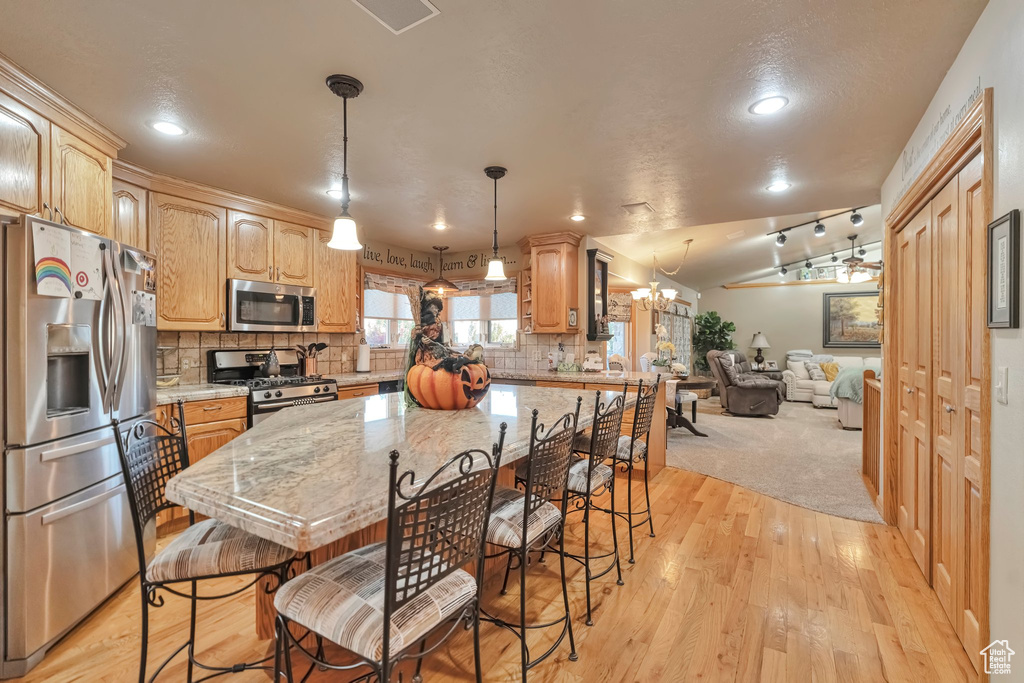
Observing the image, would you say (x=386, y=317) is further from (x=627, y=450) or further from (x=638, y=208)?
(x=627, y=450)

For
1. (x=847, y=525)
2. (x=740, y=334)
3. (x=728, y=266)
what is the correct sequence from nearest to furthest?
(x=847, y=525) → (x=728, y=266) → (x=740, y=334)

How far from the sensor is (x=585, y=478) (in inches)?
83.0

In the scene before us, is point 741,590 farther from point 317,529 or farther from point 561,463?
point 317,529

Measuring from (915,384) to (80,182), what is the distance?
14.6ft

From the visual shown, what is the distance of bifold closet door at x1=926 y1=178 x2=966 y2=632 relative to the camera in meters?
1.86

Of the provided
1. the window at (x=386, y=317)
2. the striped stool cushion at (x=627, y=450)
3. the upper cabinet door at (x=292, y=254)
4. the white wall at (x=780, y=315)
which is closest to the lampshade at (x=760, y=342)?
the white wall at (x=780, y=315)

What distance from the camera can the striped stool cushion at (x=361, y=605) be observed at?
101 centimetres

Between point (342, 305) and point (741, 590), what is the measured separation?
3.72m

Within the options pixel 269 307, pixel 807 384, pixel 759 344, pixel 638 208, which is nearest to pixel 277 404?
pixel 269 307

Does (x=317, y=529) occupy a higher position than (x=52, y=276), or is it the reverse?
(x=52, y=276)

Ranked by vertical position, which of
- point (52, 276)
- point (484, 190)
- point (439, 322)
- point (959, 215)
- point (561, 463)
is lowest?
point (561, 463)

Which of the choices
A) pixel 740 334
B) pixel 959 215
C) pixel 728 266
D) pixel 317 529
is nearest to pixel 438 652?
pixel 317 529

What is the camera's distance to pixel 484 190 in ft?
11.1

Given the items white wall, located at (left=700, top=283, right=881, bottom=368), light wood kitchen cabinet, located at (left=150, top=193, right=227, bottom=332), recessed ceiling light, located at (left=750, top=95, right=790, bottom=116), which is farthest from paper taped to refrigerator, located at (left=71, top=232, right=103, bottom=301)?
white wall, located at (left=700, top=283, right=881, bottom=368)
